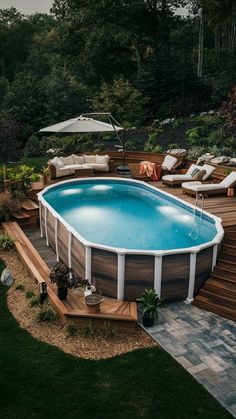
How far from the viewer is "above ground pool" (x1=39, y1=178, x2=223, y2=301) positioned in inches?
319

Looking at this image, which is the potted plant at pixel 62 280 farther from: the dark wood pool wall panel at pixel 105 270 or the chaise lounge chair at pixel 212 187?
the chaise lounge chair at pixel 212 187

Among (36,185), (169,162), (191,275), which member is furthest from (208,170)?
(191,275)

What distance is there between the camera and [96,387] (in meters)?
5.92

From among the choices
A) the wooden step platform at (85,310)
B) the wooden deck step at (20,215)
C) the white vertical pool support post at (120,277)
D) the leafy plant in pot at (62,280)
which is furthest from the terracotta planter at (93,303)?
the wooden deck step at (20,215)

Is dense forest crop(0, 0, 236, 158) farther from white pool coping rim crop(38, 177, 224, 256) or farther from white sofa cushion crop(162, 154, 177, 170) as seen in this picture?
white sofa cushion crop(162, 154, 177, 170)

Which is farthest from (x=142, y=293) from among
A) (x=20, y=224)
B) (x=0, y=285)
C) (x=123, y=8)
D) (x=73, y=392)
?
(x=123, y=8)

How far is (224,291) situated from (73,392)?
3.97m

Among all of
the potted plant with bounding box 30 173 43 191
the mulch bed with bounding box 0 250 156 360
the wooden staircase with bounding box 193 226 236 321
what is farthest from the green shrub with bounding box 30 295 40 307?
the potted plant with bounding box 30 173 43 191

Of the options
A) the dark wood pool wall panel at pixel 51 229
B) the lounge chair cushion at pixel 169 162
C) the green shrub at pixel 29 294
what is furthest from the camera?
the lounge chair cushion at pixel 169 162

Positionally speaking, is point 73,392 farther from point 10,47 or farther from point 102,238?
point 10,47

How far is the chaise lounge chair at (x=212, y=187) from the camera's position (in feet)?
44.8

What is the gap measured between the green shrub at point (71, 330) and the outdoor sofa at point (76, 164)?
10.2 m

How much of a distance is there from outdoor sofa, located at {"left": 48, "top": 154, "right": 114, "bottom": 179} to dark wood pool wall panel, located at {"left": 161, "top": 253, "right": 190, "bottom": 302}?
982 cm

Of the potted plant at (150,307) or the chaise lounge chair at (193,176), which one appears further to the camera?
the chaise lounge chair at (193,176)
